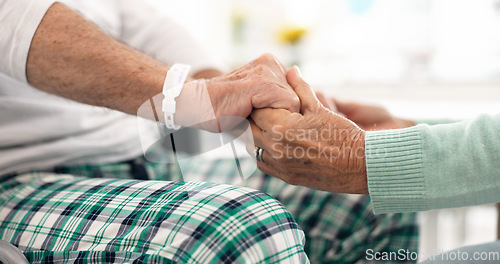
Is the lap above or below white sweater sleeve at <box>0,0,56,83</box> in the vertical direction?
below

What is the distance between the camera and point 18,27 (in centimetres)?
71

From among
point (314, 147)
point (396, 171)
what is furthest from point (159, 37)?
point (396, 171)

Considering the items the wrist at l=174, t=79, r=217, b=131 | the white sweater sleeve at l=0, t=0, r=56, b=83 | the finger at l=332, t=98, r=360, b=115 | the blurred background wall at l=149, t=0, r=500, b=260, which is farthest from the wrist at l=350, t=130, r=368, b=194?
the blurred background wall at l=149, t=0, r=500, b=260

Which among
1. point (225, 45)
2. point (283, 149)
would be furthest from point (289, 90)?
point (225, 45)

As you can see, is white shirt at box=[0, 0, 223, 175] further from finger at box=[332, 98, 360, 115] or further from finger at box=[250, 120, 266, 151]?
finger at box=[332, 98, 360, 115]

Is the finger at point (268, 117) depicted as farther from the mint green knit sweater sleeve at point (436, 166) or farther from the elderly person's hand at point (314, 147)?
the mint green knit sweater sleeve at point (436, 166)

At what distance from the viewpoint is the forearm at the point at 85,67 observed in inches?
28.4

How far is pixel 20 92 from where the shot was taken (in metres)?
0.86

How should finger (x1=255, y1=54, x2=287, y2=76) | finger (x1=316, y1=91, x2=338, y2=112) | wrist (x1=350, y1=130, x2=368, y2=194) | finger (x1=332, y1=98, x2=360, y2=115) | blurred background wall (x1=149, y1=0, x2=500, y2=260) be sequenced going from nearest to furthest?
wrist (x1=350, y1=130, x2=368, y2=194)
finger (x1=255, y1=54, x2=287, y2=76)
finger (x1=316, y1=91, x2=338, y2=112)
finger (x1=332, y1=98, x2=360, y2=115)
blurred background wall (x1=149, y1=0, x2=500, y2=260)

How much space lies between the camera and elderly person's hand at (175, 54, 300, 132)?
0.74 metres

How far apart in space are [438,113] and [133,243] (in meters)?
0.97

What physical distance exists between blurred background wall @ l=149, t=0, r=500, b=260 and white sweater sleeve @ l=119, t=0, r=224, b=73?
1007 mm

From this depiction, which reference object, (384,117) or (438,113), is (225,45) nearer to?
(438,113)

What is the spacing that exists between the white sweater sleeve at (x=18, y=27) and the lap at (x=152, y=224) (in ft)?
0.69
